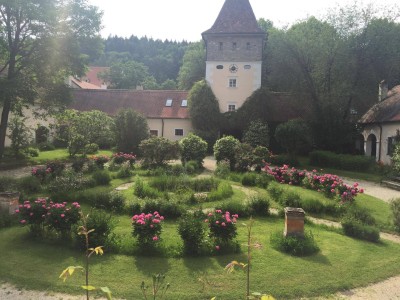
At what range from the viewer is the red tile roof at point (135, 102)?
31609 mm

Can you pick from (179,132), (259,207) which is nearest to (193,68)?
(179,132)

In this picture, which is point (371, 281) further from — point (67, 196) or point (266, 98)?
point (266, 98)

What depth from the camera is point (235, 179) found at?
15570mm

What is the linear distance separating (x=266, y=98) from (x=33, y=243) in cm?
2487

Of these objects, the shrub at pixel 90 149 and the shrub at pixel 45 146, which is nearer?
the shrub at pixel 90 149

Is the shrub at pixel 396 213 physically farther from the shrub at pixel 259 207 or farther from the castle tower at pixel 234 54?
the castle tower at pixel 234 54

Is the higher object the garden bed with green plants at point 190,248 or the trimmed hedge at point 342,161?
the trimmed hedge at point 342,161

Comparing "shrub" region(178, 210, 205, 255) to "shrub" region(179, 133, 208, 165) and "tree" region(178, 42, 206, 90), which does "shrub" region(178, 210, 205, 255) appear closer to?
"shrub" region(179, 133, 208, 165)

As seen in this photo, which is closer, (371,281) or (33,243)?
(371,281)

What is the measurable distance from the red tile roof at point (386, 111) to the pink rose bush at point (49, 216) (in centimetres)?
2084

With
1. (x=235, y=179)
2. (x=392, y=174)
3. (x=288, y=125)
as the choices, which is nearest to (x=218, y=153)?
(x=235, y=179)

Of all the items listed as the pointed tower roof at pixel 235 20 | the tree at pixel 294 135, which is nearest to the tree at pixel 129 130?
the tree at pixel 294 135

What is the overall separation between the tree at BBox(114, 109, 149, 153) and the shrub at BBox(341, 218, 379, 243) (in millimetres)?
16486

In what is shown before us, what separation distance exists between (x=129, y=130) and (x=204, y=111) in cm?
871
